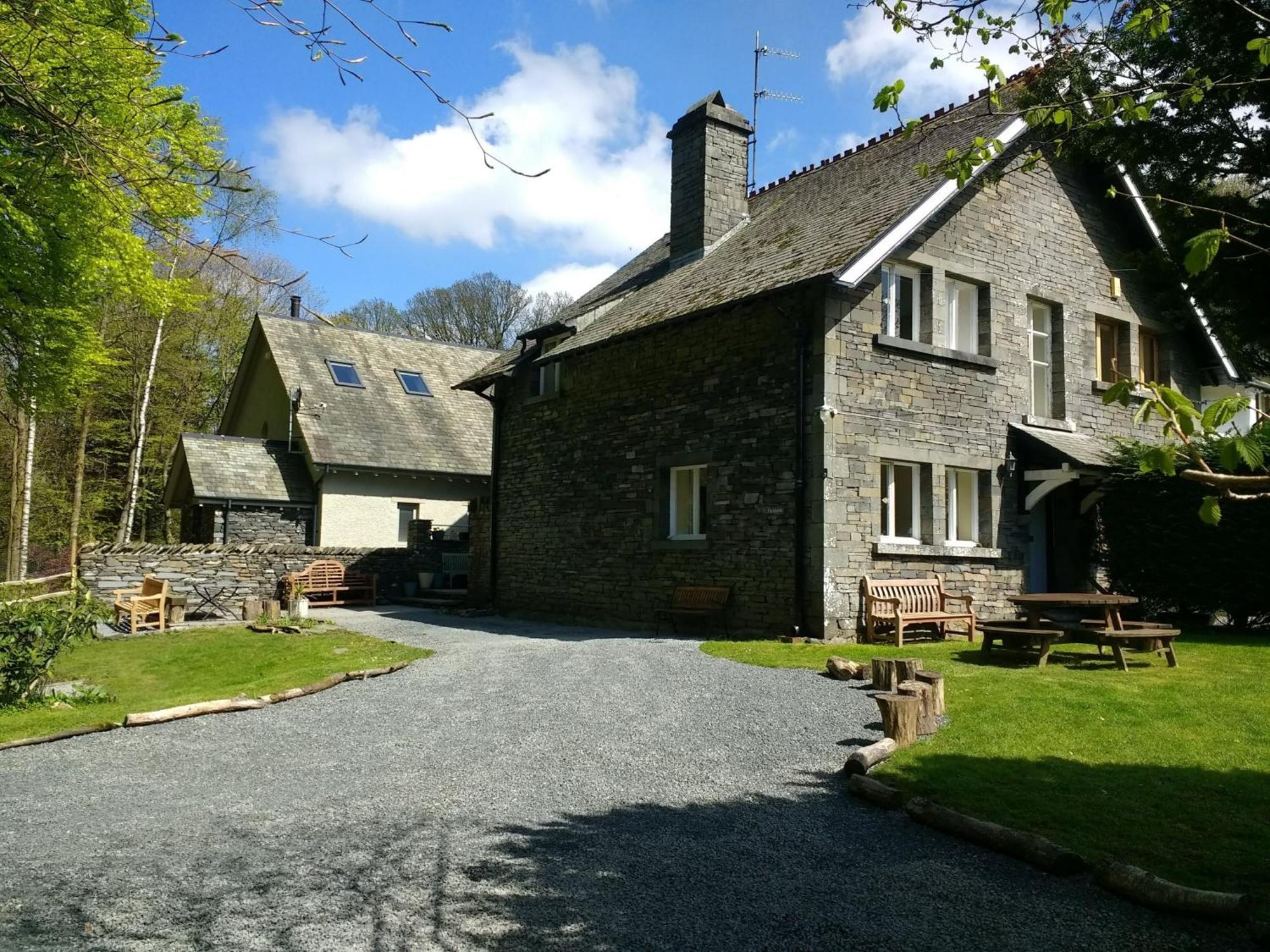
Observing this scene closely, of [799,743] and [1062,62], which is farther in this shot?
[799,743]

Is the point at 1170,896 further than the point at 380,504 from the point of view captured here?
No

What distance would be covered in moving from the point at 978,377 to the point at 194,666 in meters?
13.2

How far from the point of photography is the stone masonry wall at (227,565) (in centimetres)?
2092

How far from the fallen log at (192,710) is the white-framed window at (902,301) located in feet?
34.7

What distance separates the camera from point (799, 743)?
8078 mm

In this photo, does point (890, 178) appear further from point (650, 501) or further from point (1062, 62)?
point (1062, 62)

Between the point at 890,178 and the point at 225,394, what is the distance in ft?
102

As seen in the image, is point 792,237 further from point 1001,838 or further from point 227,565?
point 227,565

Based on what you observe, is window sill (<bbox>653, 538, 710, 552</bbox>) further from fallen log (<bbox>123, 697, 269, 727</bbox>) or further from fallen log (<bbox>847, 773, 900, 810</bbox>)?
fallen log (<bbox>847, 773, 900, 810</bbox>)

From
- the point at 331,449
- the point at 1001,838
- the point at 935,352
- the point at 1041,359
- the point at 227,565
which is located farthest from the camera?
the point at 331,449

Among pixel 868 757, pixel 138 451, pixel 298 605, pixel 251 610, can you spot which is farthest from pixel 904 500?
pixel 138 451

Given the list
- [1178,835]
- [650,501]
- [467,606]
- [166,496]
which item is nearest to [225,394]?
[166,496]

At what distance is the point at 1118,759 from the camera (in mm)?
7406

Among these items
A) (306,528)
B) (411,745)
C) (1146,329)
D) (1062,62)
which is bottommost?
(411,745)
